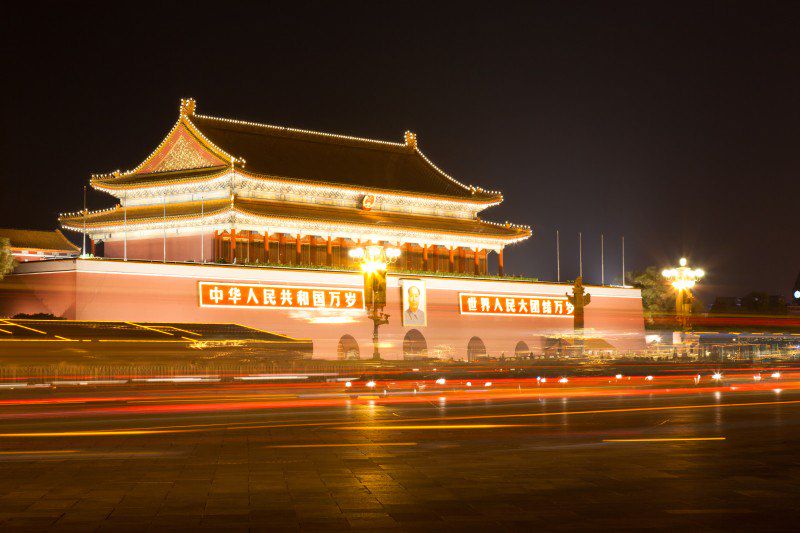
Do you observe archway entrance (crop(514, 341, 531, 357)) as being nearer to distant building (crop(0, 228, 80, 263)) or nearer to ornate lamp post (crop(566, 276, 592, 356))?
ornate lamp post (crop(566, 276, 592, 356))

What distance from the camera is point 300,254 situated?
50000mm

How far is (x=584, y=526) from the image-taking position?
8.09 m

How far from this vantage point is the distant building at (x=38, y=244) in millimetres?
66438

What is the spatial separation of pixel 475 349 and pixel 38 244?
107 feet

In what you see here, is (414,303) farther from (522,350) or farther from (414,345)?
(522,350)

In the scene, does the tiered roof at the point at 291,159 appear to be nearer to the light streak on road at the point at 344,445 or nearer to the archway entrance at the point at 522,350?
the archway entrance at the point at 522,350

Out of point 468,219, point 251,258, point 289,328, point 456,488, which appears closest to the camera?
point 456,488

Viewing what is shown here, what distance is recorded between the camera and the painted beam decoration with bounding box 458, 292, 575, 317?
5219 centimetres

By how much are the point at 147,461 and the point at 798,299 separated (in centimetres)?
10259

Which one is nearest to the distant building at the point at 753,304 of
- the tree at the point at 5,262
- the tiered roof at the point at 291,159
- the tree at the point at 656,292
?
the tree at the point at 656,292

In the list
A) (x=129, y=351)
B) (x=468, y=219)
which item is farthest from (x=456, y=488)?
(x=468, y=219)

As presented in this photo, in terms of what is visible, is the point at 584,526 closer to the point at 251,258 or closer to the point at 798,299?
the point at 251,258

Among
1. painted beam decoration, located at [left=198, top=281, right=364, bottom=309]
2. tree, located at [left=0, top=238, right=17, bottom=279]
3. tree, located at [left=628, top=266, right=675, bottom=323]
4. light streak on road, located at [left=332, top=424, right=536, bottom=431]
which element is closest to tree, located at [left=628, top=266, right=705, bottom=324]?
tree, located at [left=628, top=266, right=675, bottom=323]

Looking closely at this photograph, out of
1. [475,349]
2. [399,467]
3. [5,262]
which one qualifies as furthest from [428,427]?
[475,349]
